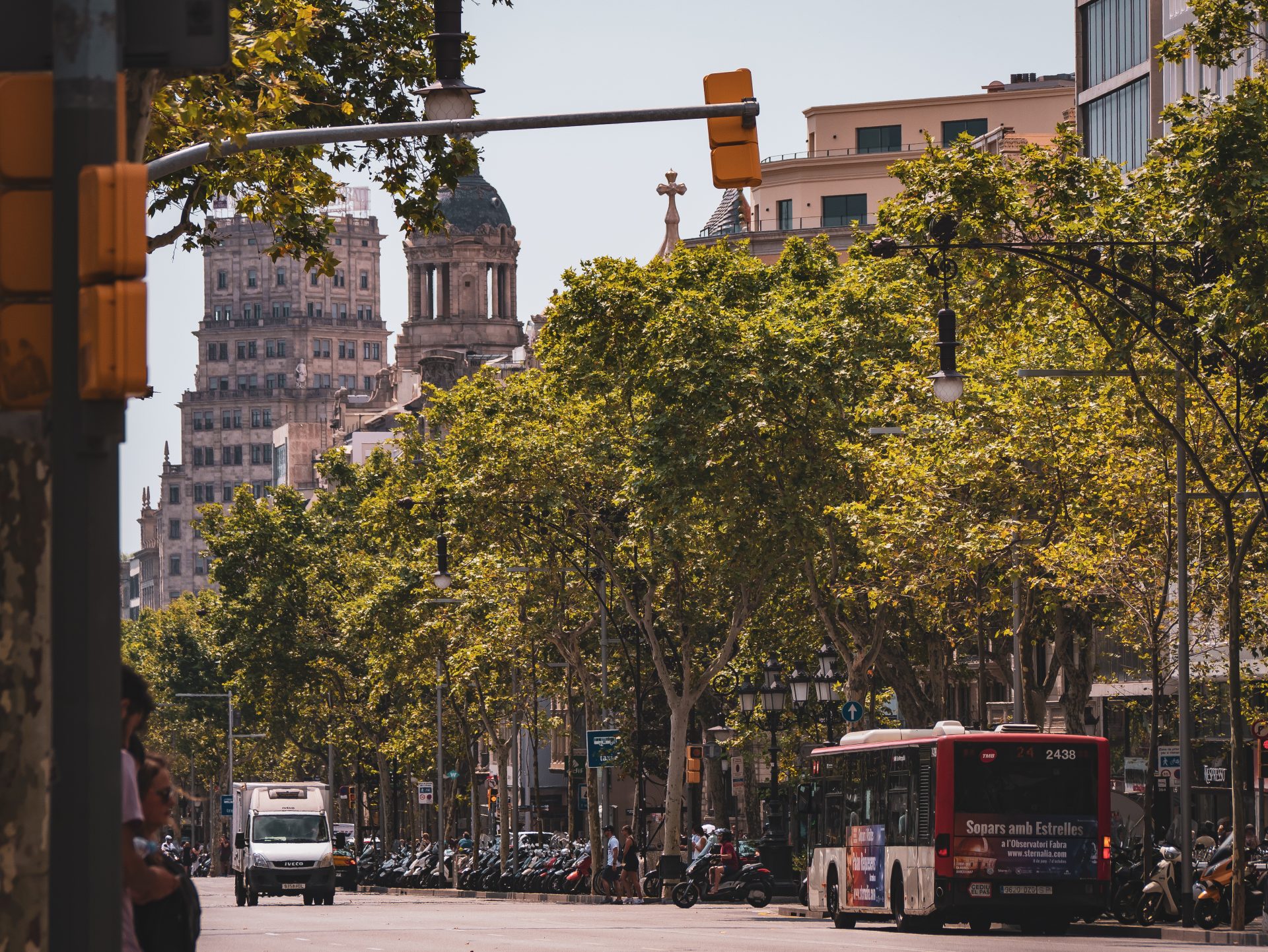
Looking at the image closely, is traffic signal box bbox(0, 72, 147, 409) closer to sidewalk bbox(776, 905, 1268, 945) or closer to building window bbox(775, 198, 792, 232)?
sidewalk bbox(776, 905, 1268, 945)

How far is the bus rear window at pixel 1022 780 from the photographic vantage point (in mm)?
29453

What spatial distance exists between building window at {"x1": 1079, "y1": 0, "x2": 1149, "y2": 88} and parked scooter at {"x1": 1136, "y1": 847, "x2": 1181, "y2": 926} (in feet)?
104

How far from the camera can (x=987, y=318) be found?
29047mm

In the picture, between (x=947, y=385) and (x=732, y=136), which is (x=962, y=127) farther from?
(x=732, y=136)

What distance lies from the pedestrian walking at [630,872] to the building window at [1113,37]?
23.5 m

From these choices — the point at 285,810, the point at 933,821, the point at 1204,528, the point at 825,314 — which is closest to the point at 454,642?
the point at 285,810

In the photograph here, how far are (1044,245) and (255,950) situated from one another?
37.9ft

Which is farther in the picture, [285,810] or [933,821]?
[285,810]

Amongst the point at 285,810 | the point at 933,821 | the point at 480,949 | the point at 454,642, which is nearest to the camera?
the point at 480,949

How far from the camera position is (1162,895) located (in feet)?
104

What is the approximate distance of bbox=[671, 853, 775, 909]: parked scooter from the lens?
44500 millimetres

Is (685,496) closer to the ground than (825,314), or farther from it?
closer to the ground

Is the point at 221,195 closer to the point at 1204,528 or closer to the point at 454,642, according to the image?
the point at 1204,528

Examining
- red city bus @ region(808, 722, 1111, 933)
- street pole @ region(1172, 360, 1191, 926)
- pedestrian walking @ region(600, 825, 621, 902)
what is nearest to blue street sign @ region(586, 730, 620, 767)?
pedestrian walking @ region(600, 825, 621, 902)
